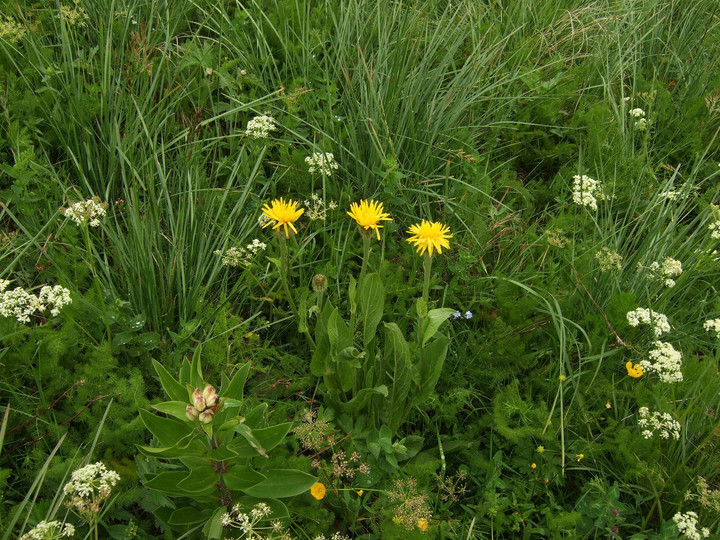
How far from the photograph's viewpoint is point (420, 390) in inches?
68.0

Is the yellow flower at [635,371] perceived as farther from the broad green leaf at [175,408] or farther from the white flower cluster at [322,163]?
the broad green leaf at [175,408]

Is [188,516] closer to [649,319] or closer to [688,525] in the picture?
[688,525]

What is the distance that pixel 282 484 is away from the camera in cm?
141

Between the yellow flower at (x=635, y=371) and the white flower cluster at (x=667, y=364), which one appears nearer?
the white flower cluster at (x=667, y=364)

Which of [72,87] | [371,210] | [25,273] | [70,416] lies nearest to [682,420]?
[371,210]

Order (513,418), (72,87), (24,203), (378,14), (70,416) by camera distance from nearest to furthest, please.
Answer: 1. (70,416)
2. (513,418)
3. (24,203)
4. (72,87)
5. (378,14)

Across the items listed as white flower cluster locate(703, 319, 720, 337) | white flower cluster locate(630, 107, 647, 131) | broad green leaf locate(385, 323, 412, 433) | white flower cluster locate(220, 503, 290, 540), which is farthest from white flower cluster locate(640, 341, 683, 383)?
white flower cluster locate(630, 107, 647, 131)

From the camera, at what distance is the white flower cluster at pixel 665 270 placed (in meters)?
2.01

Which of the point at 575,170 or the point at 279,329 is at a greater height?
the point at 575,170

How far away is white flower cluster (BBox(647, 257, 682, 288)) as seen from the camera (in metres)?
2.01

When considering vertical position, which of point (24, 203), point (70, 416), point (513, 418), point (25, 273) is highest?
point (24, 203)

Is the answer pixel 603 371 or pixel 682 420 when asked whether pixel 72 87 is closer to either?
pixel 603 371

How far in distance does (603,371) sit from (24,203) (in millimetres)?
2225

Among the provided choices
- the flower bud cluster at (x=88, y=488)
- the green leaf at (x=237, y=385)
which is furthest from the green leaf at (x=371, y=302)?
the flower bud cluster at (x=88, y=488)
